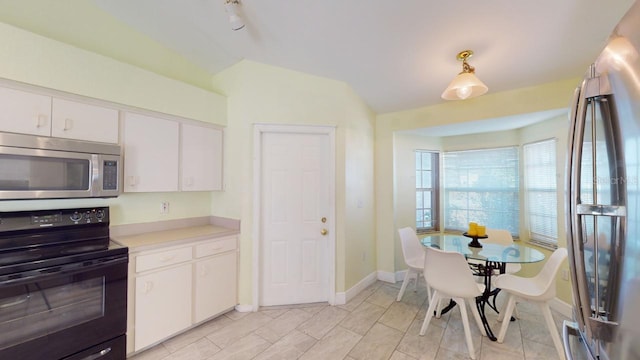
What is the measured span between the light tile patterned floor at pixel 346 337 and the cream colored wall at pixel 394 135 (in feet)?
3.33

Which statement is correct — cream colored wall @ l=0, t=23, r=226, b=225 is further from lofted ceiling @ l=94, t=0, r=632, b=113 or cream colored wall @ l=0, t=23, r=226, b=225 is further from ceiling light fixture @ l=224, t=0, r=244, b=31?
ceiling light fixture @ l=224, t=0, r=244, b=31

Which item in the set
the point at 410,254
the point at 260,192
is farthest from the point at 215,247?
the point at 410,254

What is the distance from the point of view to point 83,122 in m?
1.95

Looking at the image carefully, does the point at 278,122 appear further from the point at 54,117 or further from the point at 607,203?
the point at 607,203

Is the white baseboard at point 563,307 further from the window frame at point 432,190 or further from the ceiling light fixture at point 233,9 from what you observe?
the ceiling light fixture at point 233,9

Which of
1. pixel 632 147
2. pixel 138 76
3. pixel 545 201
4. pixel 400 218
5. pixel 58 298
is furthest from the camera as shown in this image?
pixel 400 218

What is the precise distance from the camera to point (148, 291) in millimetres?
2072

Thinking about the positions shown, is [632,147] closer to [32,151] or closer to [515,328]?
[515,328]

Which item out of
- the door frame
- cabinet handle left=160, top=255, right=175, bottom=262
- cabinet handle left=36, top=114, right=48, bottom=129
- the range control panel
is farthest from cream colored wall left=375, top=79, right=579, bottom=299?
cabinet handle left=36, top=114, right=48, bottom=129

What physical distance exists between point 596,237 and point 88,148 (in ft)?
9.83

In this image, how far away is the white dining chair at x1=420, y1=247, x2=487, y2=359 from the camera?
209 centimetres

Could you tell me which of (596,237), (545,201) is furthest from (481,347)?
(545,201)

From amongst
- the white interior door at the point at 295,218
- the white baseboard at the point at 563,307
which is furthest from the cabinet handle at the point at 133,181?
the white baseboard at the point at 563,307

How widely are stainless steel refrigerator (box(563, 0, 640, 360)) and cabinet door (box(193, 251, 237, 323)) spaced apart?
259 cm
